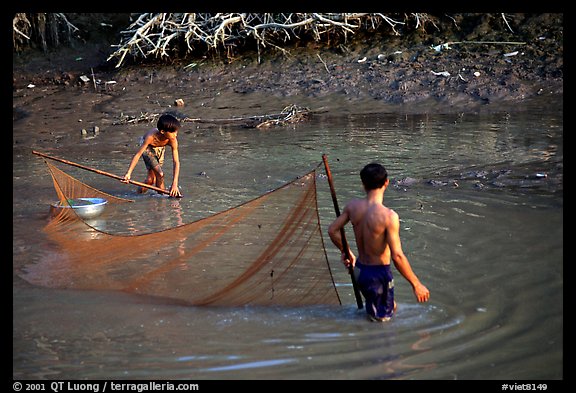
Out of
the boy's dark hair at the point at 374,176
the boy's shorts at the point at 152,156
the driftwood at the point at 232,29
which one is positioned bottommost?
the boy's shorts at the point at 152,156

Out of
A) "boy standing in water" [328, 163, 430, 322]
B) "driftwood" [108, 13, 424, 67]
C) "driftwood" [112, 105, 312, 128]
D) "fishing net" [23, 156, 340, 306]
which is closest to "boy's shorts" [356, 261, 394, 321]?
"boy standing in water" [328, 163, 430, 322]

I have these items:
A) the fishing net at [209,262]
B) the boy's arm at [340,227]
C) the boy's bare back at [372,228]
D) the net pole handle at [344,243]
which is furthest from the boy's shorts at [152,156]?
the boy's bare back at [372,228]

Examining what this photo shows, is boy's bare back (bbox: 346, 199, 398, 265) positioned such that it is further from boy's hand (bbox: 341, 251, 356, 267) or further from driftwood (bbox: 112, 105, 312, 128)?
driftwood (bbox: 112, 105, 312, 128)

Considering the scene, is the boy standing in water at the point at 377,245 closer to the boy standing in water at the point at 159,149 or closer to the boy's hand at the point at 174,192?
the boy's hand at the point at 174,192

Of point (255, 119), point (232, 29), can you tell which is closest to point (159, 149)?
point (255, 119)

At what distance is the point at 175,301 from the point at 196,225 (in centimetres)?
76

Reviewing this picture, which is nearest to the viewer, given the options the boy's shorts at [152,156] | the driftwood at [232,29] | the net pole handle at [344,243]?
the net pole handle at [344,243]

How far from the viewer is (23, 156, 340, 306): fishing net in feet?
16.5

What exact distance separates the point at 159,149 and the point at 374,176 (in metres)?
4.54

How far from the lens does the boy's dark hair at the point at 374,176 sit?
4375 millimetres

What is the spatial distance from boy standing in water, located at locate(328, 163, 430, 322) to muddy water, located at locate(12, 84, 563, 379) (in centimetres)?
17

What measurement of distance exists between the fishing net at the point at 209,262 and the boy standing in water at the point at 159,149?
1301 millimetres
